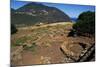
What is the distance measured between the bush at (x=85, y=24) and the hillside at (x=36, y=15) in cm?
18

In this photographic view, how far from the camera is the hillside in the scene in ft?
7.94

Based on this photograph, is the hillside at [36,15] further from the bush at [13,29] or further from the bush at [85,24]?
the bush at [85,24]

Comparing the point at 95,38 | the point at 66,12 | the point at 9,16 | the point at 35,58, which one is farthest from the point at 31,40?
the point at 95,38

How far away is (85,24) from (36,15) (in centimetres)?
71

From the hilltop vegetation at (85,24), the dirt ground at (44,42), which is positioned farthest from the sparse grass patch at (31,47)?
the hilltop vegetation at (85,24)

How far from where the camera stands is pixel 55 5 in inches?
103

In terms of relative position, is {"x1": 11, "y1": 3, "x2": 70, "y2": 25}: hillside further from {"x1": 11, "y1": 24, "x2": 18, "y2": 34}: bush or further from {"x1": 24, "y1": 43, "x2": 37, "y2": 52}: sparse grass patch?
{"x1": 24, "y1": 43, "x2": 37, "y2": 52}: sparse grass patch

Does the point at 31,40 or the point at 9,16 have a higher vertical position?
the point at 9,16

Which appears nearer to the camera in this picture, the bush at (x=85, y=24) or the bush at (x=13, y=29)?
the bush at (x=13, y=29)

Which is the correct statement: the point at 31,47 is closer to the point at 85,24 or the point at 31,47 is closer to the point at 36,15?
the point at 36,15

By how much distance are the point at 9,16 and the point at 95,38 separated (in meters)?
1.23

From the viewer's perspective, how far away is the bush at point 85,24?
273cm

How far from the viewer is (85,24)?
2.78 metres
